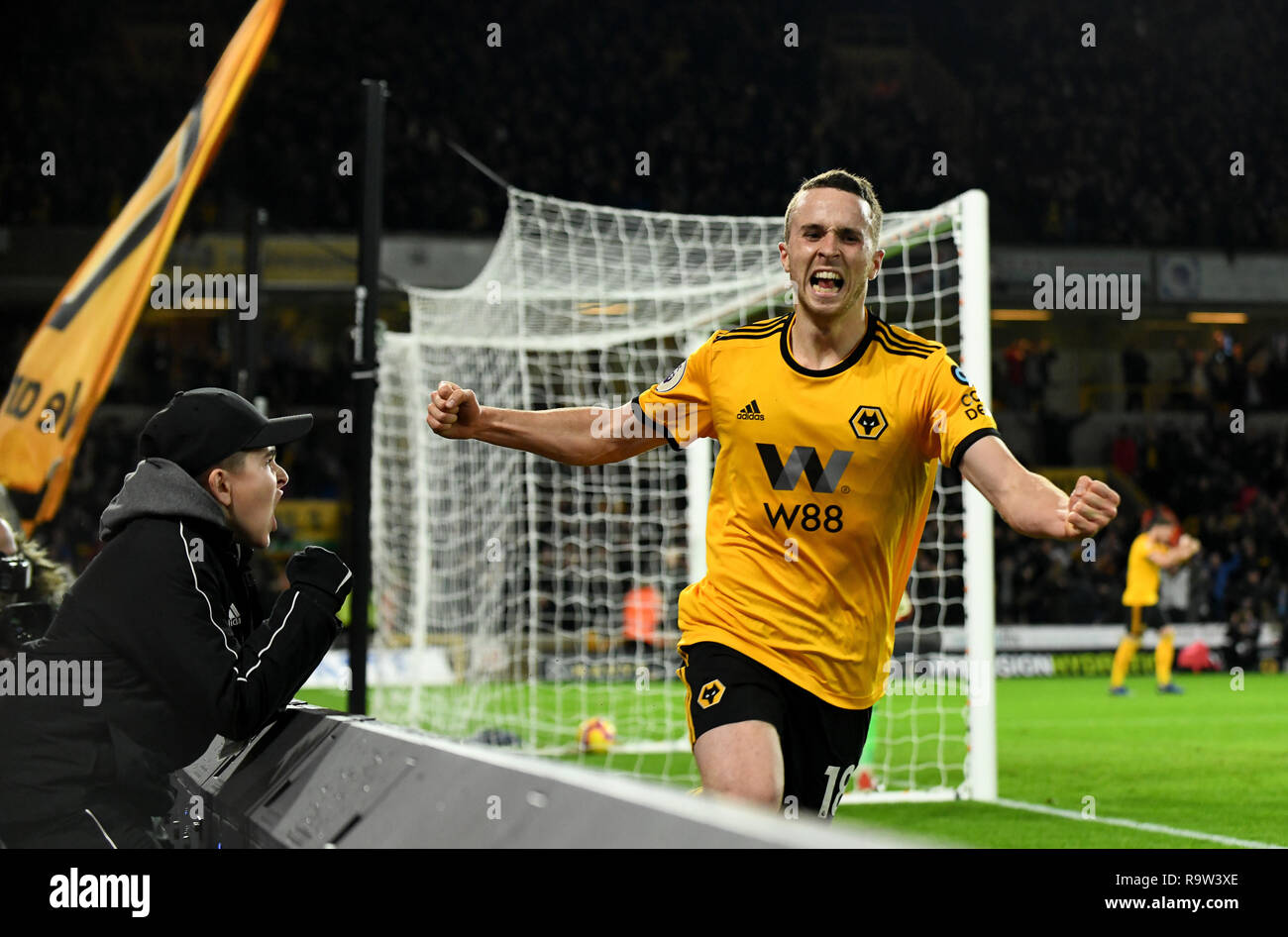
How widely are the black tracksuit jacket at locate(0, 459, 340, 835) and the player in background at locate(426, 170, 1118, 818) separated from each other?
0.89m

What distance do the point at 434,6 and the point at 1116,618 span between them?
54.7 feet

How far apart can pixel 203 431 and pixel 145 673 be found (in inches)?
20.4

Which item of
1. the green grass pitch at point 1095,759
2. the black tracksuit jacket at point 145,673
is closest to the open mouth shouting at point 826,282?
the black tracksuit jacket at point 145,673

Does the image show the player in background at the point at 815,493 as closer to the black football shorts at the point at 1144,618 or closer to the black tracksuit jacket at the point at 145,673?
the black tracksuit jacket at the point at 145,673

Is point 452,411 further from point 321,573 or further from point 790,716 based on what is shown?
point 790,716

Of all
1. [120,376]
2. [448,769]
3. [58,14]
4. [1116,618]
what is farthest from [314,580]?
[58,14]

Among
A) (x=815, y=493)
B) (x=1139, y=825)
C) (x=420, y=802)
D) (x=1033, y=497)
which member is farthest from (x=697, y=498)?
(x=420, y=802)

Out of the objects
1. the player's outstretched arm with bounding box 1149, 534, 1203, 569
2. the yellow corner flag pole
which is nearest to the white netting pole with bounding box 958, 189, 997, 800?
the yellow corner flag pole

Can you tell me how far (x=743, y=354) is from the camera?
3.95 m

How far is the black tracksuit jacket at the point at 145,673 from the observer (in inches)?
107

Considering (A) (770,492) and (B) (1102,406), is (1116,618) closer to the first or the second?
(B) (1102,406)

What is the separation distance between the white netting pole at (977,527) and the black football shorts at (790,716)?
403 centimetres

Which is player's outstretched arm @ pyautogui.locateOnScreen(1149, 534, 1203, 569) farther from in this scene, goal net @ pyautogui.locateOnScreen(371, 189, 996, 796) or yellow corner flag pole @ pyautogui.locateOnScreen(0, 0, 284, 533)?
yellow corner flag pole @ pyautogui.locateOnScreen(0, 0, 284, 533)

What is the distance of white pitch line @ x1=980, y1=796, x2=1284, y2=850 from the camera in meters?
6.48
